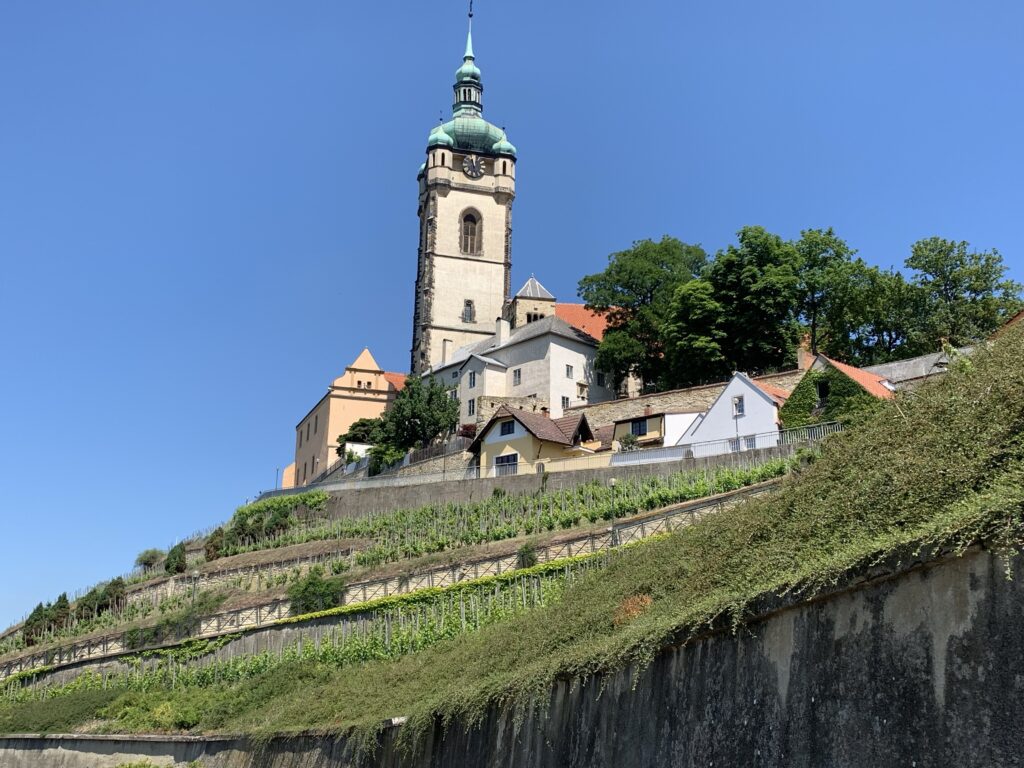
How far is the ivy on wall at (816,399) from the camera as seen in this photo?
40375 millimetres

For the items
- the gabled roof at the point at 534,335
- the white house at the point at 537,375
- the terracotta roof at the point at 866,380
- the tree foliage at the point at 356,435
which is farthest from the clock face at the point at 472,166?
the terracotta roof at the point at 866,380

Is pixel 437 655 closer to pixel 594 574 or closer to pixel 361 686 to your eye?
pixel 361 686

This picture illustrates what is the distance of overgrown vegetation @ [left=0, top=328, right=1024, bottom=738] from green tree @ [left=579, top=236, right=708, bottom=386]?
4191cm

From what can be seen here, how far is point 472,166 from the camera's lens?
9112cm

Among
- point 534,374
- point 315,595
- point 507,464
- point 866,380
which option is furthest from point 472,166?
point 315,595

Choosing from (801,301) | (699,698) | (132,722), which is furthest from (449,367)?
(699,698)

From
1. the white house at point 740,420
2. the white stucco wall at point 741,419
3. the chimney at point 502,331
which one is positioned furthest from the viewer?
the chimney at point 502,331

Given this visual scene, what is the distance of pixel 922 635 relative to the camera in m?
9.16

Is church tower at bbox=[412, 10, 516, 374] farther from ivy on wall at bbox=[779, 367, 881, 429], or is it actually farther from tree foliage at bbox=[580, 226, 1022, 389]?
ivy on wall at bbox=[779, 367, 881, 429]

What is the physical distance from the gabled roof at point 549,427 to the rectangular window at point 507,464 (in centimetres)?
155

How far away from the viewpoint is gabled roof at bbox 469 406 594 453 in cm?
5006

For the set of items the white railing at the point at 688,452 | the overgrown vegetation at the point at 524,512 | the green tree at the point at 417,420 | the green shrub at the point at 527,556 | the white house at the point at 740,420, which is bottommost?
the green shrub at the point at 527,556

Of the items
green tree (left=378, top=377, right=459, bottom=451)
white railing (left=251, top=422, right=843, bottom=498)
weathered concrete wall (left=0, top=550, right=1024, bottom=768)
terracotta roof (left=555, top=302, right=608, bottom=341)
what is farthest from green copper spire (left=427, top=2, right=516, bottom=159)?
weathered concrete wall (left=0, top=550, right=1024, bottom=768)

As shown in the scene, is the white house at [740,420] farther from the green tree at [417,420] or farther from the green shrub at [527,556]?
the green tree at [417,420]
